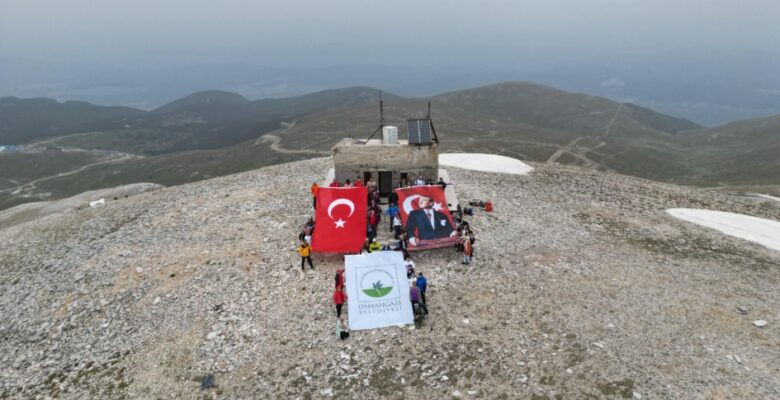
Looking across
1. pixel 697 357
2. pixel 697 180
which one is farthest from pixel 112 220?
pixel 697 180

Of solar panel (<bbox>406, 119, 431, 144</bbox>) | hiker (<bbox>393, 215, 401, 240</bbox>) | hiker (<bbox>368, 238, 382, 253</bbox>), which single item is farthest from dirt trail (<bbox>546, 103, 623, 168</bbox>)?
hiker (<bbox>368, 238, 382, 253</bbox>)

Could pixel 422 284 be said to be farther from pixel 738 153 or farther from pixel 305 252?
pixel 738 153

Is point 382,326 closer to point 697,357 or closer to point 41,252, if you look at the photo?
point 697,357

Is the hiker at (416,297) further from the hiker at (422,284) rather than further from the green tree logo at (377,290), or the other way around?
the green tree logo at (377,290)

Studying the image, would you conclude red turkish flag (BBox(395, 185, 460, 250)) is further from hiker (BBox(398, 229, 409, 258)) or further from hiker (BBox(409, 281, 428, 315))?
hiker (BBox(409, 281, 428, 315))

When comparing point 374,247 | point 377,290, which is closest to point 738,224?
point 374,247
